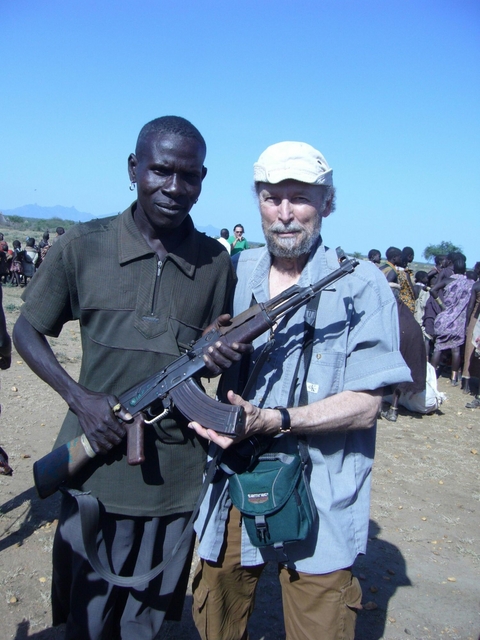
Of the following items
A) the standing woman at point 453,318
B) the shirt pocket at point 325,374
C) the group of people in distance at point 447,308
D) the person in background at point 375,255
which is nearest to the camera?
the shirt pocket at point 325,374

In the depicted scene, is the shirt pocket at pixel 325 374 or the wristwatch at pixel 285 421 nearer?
the wristwatch at pixel 285 421

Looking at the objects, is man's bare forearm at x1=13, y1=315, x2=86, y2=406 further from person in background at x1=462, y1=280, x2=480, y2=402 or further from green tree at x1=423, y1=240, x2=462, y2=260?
green tree at x1=423, y1=240, x2=462, y2=260

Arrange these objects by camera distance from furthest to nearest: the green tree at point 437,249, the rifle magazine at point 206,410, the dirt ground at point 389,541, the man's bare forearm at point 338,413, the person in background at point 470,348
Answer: the green tree at point 437,249 → the person in background at point 470,348 → the dirt ground at point 389,541 → the man's bare forearm at point 338,413 → the rifle magazine at point 206,410

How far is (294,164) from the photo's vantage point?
7.75ft

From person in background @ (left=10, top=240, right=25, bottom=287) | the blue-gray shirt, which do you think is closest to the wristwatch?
the blue-gray shirt

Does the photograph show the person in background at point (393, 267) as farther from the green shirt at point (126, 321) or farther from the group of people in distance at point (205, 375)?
the green shirt at point (126, 321)

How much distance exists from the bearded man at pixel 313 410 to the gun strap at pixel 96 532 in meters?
0.14

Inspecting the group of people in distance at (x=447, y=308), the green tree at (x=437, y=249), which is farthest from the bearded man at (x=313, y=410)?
the green tree at (x=437, y=249)

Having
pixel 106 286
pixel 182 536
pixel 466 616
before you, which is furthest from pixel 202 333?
pixel 466 616

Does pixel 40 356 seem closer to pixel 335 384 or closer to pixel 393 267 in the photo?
pixel 335 384

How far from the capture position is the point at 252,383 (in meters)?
2.46

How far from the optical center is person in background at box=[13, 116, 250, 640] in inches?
90.9

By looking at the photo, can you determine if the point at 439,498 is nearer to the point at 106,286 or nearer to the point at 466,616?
the point at 466,616

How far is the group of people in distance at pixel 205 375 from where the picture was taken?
2.32 m
